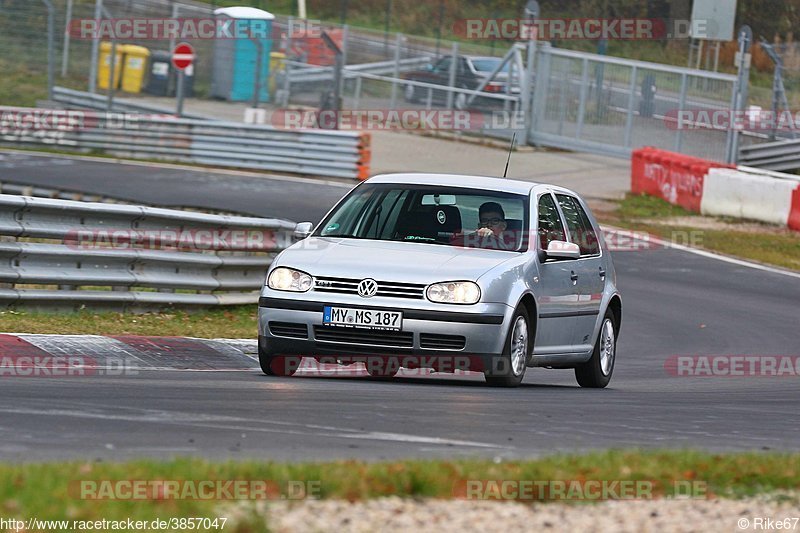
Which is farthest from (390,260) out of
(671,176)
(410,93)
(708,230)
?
(410,93)

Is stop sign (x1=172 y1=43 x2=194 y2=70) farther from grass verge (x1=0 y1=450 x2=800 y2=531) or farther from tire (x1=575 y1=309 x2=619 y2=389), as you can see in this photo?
grass verge (x1=0 y1=450 x2=800 y2=531)

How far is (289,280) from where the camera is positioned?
32.2ft

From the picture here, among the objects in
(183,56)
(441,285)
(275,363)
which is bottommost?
(275,363)

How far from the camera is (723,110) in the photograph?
30.9 meters

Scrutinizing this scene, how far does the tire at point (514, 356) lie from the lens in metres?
9.78

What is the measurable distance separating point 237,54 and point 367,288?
29671 millimetres

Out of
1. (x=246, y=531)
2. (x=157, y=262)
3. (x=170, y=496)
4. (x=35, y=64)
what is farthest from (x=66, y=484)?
(x=35, y=64)

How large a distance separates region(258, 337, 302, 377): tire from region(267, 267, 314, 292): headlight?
387 mm

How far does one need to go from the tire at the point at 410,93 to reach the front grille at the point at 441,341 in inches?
1118

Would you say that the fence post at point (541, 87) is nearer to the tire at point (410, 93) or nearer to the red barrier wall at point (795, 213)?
the tire at point (410, 93)

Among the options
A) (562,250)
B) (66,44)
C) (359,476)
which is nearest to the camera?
(359,476)

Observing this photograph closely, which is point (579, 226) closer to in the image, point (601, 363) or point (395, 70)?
point (601, 363)

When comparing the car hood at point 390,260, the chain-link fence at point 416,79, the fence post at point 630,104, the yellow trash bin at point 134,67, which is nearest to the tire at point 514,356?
the car hood at point 390,260

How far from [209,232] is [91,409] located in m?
6.74
